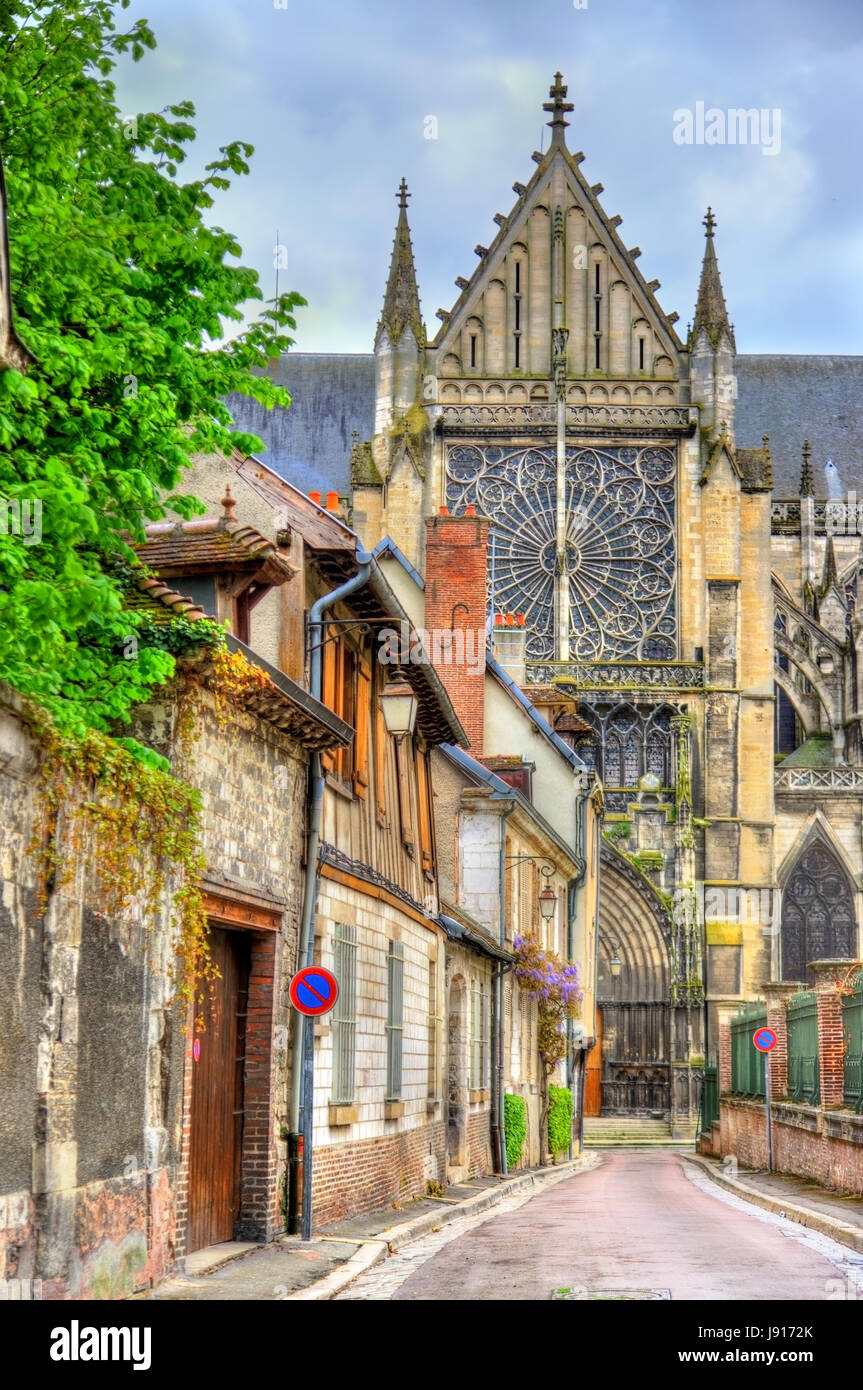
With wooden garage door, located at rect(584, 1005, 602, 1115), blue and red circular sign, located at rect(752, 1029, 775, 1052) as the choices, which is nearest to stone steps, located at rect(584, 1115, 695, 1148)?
wooden garage door, located at rect(584, 1005, 602, 1115)

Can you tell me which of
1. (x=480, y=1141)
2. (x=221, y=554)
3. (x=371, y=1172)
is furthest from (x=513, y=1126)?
(x=221, y=554)

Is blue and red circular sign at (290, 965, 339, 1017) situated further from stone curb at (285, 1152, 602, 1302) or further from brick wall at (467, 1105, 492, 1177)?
brick wall at (467, 1105, 492, 1177)

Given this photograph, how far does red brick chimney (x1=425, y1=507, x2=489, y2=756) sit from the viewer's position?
24453 millimetres

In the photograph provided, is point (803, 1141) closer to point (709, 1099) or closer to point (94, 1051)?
point (709, 1099)

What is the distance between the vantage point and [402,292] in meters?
48.7

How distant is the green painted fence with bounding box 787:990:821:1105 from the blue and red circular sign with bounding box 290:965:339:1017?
9.01m

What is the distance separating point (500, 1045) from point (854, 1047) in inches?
269

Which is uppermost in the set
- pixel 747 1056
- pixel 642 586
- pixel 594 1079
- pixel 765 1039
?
pixel 642 586

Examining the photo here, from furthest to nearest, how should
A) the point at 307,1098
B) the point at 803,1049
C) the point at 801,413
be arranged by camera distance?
the point at 801,413 → the point at 803,1049 → the point at 307,1098

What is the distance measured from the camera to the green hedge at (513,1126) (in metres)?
24.3

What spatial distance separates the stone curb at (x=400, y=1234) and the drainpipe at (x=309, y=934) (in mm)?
637

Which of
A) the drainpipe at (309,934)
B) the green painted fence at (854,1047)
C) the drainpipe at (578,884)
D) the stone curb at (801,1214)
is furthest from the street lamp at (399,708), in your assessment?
the drainpipe at (578,884)

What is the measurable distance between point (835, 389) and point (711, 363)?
14.7 metres

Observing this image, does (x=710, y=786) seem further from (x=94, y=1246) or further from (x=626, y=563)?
(x=94, y=1246)
